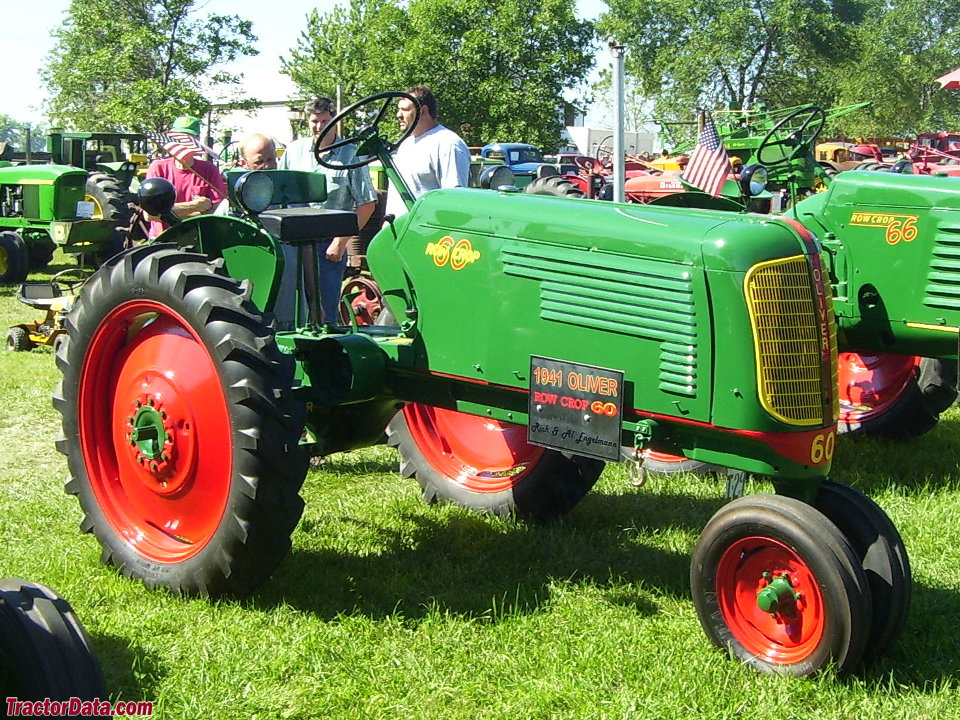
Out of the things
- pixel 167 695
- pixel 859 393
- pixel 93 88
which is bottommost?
pixel 167 695

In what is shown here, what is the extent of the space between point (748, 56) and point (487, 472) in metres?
49.4

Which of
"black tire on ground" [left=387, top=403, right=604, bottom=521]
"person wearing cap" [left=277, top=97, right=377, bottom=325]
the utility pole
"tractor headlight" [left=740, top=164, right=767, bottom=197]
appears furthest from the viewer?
"tractor headlight" [left=740, top=164, right=767, bottom=197]

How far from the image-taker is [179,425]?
13.2 feet

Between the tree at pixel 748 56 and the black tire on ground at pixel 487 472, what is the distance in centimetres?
4651

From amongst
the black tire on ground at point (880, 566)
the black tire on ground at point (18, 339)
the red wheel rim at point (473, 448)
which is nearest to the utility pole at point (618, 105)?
the red wheel rim at point (473, 448)

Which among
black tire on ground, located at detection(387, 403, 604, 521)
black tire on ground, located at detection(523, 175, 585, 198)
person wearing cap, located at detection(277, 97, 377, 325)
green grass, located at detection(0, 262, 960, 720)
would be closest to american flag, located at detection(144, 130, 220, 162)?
person wearing cap, located at detection(277, 97, 377, 325)

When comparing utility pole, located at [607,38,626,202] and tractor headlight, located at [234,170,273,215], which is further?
utility pole, located at [607,38,626,202]

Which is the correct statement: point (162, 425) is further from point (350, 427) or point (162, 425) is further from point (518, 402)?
point (518, 402)

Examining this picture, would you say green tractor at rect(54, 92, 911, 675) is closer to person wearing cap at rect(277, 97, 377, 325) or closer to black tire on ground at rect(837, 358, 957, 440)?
person wearing cap at rect(277, 97, 377, 325)

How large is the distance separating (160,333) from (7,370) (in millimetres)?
4746

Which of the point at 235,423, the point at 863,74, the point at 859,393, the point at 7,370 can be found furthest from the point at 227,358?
the point at 863,74

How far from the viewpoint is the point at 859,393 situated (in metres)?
6.61

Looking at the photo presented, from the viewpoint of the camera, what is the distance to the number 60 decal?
11.2 ft

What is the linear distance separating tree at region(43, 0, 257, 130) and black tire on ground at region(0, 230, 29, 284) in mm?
24601
